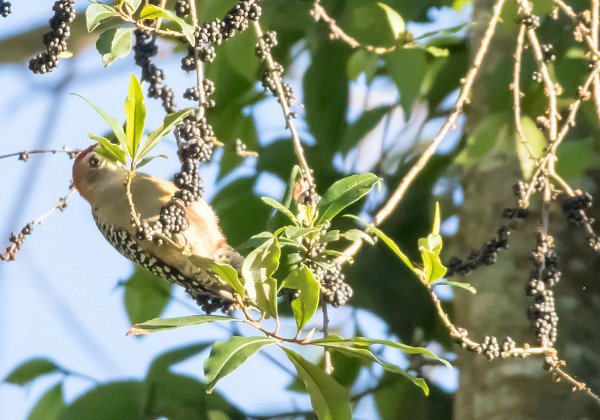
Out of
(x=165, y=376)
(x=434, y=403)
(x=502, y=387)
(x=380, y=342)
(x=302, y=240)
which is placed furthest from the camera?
(x=434, y=403)

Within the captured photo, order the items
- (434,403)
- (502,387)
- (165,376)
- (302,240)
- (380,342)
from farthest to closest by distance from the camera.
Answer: (434,403) → (165,376) → (502,387) → (302,240) → (380,342)

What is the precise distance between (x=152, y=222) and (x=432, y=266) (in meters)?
0.96

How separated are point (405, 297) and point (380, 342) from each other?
6.46 ft

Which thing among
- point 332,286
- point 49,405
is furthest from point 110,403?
point 332,286

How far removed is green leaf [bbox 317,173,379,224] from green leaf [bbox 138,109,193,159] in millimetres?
361

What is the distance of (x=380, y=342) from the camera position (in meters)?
2.02

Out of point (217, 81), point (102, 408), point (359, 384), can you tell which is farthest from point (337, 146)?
point (102, 408)

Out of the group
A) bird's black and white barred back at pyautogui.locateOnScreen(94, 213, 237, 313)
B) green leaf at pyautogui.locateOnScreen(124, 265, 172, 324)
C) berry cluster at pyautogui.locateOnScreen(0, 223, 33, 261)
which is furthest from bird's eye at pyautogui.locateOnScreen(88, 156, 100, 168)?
berry cluster at pyautogui.locateOnScreen(0, 223, 33, 261)

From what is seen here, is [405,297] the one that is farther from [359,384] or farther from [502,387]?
[502,387]

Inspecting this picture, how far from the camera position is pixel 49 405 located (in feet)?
11.7

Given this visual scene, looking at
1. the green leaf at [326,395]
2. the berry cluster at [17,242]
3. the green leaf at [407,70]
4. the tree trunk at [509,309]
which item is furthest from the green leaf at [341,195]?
the tree trunk at [509,309]

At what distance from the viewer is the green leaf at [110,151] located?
6.87ft

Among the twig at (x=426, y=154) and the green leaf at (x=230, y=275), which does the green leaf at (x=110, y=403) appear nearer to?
the twig at (x=426, y=154)

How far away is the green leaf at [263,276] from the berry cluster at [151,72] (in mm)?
463
